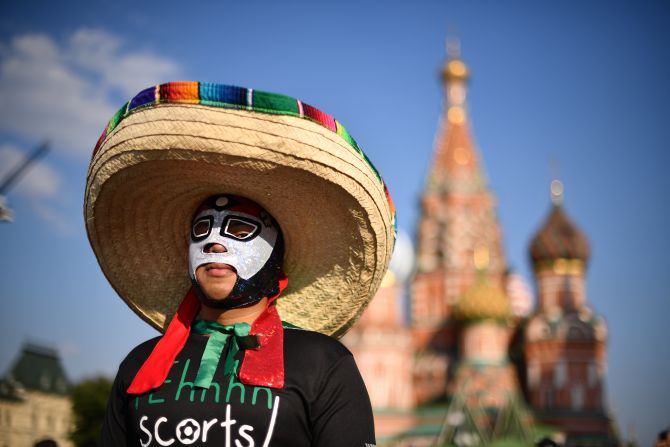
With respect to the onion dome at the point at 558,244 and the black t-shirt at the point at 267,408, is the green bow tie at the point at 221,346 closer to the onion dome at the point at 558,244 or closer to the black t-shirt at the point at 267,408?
the black t-shirt at the point at 267,408

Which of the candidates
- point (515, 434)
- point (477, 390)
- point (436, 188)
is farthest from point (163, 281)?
point (436, 188)

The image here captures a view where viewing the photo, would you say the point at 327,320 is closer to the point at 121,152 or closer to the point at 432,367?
the point at 121,152

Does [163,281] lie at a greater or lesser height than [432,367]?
greater

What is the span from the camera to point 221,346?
296cm

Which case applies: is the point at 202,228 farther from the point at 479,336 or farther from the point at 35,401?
the point at 479,336

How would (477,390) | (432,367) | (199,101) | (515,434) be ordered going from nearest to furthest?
(199,101)
(515,434)
(477,390)
(432,367)

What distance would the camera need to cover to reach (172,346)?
118 inches

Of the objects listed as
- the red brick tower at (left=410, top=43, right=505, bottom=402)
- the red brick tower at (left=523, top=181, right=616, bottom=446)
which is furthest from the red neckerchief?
the red brick tower at (left=410, top=43, right=505, bottom=402)

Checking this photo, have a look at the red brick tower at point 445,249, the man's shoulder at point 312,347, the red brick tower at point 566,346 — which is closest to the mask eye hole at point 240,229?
the man's shoulder at point 312,347

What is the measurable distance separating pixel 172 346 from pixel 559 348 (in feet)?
120

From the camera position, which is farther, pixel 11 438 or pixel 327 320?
pixel 11 438

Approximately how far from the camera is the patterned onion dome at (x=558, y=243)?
39750 mm

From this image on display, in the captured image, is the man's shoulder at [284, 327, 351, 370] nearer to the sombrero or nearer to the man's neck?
the man's neck

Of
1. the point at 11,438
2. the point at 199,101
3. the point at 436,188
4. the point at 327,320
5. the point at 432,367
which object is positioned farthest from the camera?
the point at 436,188
